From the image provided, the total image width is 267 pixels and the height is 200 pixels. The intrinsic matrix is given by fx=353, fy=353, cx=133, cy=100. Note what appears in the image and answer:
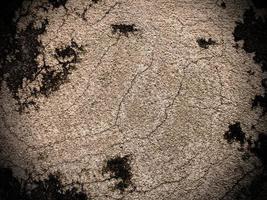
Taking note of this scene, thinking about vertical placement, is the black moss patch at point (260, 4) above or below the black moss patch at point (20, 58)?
below

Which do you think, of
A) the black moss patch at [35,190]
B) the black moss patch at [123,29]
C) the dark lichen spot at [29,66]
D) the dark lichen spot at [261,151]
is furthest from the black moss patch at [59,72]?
the dark lichen spot at [261,151]

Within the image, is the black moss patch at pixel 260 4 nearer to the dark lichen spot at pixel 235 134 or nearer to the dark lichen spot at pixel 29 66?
the dark lichen spot at pixel 235 134

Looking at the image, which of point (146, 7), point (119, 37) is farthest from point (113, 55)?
point (146, 7)

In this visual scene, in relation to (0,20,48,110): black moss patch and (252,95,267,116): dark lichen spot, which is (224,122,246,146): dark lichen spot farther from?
(0,20,48,110): black moss patch

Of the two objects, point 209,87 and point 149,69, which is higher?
point 149,69

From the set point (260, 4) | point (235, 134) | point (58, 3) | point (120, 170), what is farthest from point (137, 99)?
point (260, 4)

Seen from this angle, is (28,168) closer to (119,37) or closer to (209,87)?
(119,37)
